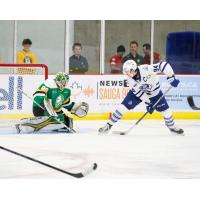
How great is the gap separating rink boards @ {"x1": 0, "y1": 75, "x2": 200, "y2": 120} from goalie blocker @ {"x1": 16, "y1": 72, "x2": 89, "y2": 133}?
680 millimetres

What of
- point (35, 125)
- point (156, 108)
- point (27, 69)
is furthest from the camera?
point (27, 69)

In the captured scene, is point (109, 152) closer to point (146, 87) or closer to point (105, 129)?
point (105, 129)

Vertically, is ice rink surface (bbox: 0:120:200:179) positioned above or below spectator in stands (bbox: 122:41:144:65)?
below

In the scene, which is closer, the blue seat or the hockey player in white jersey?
the hockey player in white jersey

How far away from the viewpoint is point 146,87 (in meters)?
4.46

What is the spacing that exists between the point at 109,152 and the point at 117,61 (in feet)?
7.65

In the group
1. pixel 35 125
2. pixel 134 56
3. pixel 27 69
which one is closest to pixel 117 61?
pixel 134 56

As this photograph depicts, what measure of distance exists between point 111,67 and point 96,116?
1.72ft

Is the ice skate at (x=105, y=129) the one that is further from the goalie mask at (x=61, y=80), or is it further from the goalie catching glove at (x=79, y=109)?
the goalie mask at (x=61, y=80)

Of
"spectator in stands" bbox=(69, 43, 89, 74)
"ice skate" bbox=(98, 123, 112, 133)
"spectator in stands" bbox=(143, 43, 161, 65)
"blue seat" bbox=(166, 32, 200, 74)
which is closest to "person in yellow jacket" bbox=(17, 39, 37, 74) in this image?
"spectator in stands" bbox=(69, 43, 89, 74)

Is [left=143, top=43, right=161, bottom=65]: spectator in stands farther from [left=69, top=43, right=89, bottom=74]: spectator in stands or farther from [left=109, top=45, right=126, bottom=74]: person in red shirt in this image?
[left=69, top=43, right=89, bottom=74]: spectator in stands

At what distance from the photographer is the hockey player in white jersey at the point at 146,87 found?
435cm

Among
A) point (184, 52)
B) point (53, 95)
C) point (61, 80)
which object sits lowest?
point (53, 95)

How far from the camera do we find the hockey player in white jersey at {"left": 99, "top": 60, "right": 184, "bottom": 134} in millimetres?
4348
